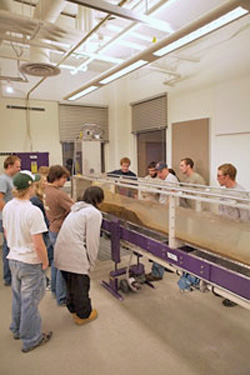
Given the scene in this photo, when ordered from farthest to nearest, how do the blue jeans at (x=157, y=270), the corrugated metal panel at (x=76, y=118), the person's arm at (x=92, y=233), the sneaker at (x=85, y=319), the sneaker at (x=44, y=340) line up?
the corrugated metal panel at (x=76, y=118), the blue jeans at (x=157, y=270), the sneaker at (x=85, y=319), the person's arm at (x=92, y=233), the sneaker at (x=44, y=340)

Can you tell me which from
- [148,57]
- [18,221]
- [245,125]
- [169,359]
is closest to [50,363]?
[169,359]

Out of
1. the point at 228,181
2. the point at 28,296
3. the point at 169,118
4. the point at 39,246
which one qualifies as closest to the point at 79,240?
the point at 39,246

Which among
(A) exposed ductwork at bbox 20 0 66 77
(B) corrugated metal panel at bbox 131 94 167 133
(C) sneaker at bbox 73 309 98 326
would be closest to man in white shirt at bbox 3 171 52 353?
(C) sneaker at bbox 73 309 98 326

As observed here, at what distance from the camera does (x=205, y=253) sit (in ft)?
5.88

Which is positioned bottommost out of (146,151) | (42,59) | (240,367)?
(240,367)

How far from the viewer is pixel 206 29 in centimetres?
199

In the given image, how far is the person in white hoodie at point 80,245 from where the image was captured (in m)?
2.17

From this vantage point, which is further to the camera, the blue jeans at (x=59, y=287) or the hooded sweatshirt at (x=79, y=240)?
the blue jeans at (x=59, y=287)

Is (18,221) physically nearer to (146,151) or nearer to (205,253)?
(205,253)

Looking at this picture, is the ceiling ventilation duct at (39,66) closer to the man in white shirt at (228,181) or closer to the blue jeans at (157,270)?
the man in white shirt at (228,181)

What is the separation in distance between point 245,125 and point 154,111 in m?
1.95

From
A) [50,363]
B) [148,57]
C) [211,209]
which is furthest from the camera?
[148,57]

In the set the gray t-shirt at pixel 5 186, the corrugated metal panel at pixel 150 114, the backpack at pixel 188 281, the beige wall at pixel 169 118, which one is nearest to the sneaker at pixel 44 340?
the backpack at pixel 188 281

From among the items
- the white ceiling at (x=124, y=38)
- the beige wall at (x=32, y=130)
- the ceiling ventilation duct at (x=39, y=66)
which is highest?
the white ceiling at (x=124, y=38)
